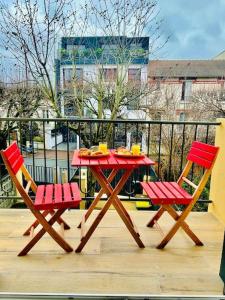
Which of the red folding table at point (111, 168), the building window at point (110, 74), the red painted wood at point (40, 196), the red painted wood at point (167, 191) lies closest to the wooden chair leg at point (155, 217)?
the red painted wood at point (167, 191)

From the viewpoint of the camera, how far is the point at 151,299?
1.34 meters

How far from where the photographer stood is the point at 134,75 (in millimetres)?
6551

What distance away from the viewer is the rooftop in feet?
21.4

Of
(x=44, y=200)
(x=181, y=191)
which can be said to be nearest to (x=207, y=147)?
(x=181, y=191)

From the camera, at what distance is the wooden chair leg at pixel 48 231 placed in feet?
6.01

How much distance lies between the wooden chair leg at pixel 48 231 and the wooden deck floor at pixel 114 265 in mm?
52

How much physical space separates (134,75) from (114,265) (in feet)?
18.4

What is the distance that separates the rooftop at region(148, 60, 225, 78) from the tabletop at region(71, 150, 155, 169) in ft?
16.3

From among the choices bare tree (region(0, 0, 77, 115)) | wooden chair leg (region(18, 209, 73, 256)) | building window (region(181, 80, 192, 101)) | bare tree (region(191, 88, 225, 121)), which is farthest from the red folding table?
building window (region(181, 80, 192, 101))

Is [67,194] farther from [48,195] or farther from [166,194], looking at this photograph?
[166,194]

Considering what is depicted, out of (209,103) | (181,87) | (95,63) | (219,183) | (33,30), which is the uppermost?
(33,30)

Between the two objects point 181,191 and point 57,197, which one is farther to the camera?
point 181,191

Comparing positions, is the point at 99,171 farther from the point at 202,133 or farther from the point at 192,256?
the point at 202,133

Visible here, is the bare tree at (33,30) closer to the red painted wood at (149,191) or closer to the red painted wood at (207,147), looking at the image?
the red painted wood at (207,147)
